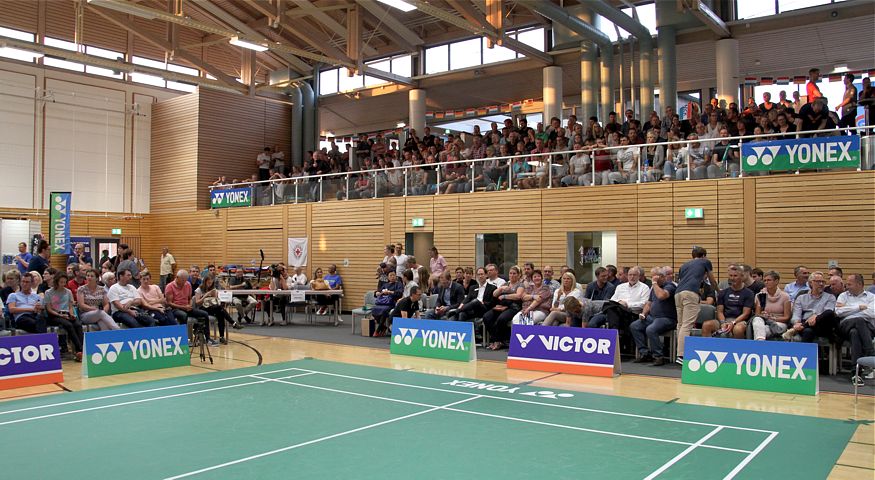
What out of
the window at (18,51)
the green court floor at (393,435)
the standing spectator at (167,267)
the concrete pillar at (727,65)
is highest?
the window at (18,51)

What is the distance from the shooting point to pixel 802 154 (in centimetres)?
1354

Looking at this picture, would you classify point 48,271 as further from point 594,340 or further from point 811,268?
point 811,268

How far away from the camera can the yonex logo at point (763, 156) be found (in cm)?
1379

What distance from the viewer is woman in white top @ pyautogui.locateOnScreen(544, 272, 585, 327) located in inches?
487

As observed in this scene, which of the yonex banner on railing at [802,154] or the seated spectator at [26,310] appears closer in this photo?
the seated spectator at [26,310]

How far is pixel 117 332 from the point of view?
10969 mm

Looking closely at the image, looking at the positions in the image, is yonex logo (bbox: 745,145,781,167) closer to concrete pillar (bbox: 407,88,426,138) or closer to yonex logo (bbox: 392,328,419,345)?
yonex logo (bbox: 392,328,419,345)

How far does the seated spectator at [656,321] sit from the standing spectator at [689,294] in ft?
0.61

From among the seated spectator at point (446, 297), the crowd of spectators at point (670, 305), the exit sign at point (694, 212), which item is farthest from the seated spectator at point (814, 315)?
the seated spectator at point (446, 297)

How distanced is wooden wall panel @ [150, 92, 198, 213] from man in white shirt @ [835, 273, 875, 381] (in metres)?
21.8

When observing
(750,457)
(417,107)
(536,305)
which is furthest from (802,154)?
(417,107)

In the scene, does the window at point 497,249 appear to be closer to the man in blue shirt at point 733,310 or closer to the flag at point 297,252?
the flag at point 297,252

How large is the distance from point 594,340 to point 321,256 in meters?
12.8

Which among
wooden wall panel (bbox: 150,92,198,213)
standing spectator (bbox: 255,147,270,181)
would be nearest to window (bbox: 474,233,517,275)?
standing spectator (bbox: 255,147,270,181)
